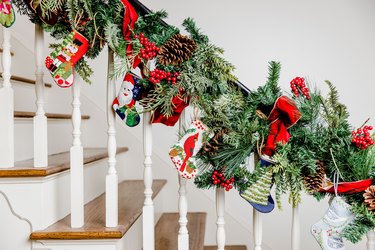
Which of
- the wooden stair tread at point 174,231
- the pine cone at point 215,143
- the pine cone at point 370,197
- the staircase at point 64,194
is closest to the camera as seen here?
the pine cone at point 370,197

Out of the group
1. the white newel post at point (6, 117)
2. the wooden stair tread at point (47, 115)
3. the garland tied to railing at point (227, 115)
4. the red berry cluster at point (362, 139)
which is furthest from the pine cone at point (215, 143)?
the wooden stair tread at point (47, 115)

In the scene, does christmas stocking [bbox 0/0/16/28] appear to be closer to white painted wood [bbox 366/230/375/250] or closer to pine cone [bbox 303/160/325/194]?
pine cone [bbox 303/160/325/194]

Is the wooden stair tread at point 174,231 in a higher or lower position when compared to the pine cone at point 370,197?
lower

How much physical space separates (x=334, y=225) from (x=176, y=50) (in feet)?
2.26

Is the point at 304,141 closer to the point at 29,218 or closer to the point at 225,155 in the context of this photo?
the point at 225,155

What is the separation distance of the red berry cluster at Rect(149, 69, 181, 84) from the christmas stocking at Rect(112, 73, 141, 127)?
0.26 ft

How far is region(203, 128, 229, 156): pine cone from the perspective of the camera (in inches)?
47.4

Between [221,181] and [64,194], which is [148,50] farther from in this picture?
[64,194]

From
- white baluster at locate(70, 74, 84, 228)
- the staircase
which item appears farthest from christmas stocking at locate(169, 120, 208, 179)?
white baluster at locate(70, 74, 84, 228)

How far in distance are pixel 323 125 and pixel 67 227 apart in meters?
0.90

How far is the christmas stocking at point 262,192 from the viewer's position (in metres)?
1.15

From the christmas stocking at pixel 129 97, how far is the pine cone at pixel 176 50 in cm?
12

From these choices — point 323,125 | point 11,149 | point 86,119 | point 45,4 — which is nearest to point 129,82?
point 45,4

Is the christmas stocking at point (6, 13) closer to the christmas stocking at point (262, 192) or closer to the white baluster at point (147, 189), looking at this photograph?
the white baluster at point (147, 189)
